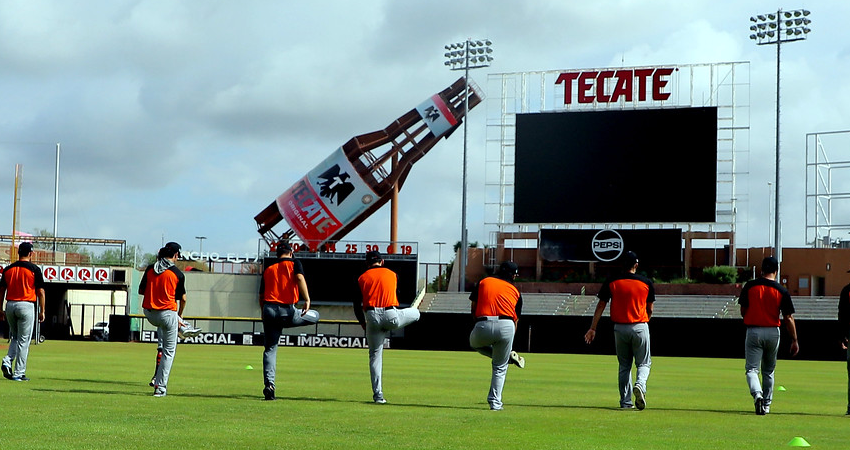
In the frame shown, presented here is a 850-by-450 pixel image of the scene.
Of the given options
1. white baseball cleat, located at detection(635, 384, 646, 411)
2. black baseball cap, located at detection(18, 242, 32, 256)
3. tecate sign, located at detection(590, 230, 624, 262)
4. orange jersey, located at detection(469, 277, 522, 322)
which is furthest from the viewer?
tecate sign, located at detection(590, 230, 624, 262)

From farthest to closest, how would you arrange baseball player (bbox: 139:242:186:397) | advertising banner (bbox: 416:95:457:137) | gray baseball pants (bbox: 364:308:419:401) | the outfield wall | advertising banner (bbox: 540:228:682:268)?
advertising banner (bbox: 416:95:457:137) → advertising banner (bbox: 540:228:682:268) → the outfield wall → baseball player (bbox: 139:242:186:397) → gray baseball pants (bbox: 364:308:419:401)

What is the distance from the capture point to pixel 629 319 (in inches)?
522

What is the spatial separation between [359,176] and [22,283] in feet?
160

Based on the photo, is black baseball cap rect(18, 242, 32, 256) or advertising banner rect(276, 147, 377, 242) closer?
black baseball cap rect(18, 242, 32, 256)

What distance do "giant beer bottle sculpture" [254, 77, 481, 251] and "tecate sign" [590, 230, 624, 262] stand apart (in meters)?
11.8

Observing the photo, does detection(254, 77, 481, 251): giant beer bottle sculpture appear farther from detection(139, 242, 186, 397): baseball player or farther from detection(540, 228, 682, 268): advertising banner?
detection(139, 242, 186, 397): baseball player

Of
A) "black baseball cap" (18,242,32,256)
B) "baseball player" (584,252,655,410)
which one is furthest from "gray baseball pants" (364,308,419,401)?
"black baseball cap" (18,242,32,256)

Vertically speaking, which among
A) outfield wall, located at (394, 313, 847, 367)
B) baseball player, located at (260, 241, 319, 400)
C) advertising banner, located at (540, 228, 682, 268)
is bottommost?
outfield wall, located at (394, 313, 847, 367)

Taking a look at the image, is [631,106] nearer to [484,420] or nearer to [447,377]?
[447,377]

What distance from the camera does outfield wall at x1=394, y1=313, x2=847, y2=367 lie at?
42531 mm

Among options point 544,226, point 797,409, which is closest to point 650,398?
point 797,409

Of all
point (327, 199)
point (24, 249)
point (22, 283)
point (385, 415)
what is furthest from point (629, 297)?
point (327, 199)

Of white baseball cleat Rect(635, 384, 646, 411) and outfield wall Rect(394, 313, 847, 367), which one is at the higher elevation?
white baseball cleat Rect(635, 384, 646, 411)

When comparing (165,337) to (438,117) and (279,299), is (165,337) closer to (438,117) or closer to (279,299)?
(279,299)
